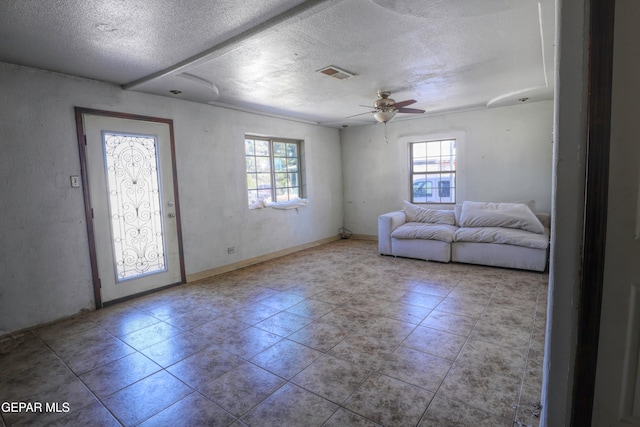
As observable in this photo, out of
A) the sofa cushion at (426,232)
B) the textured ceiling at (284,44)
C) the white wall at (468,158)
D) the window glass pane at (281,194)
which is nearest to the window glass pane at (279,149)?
the window glass pane at (281,194)

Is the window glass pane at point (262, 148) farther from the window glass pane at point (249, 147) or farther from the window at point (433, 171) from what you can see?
the window at point (433, 171)

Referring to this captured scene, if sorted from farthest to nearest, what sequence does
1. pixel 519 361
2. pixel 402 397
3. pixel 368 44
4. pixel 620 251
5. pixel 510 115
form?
pixel 510 115 → pixel 368 44 → pixel 519 361 → pixel 402 397 → pixel 620 251

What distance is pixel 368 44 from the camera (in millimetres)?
2713

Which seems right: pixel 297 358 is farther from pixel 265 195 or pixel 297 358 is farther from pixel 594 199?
pixel 265 195

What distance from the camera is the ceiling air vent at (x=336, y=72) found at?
3249mm

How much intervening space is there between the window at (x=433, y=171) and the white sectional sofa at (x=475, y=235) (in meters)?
0.57

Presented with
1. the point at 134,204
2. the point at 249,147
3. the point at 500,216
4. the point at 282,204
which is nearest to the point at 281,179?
the point at 282,204

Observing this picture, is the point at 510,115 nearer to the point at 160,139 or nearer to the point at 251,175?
the point at 251,175

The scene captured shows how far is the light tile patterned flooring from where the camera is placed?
1.79m

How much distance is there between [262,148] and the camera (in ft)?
17.9

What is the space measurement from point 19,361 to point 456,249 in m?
4.98

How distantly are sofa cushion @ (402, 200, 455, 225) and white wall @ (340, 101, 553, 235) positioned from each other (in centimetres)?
58

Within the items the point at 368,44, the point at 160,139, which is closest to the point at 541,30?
the point at 368,44

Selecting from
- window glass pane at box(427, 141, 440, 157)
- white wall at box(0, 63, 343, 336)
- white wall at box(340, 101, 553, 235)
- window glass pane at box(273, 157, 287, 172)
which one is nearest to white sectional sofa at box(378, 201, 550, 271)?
white wall at box(340, 101, 553, 235)
